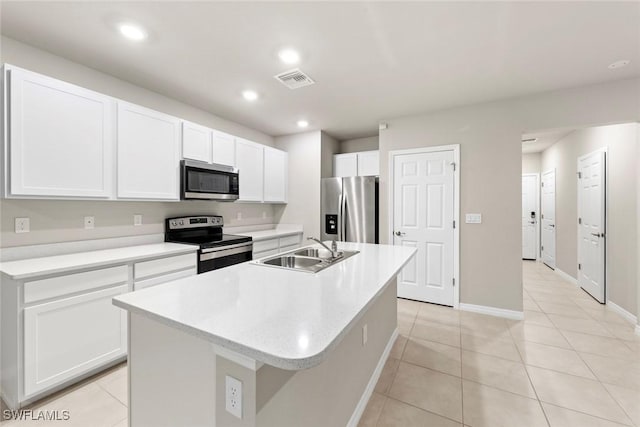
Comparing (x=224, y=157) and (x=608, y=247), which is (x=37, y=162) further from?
(x=608, y=247)

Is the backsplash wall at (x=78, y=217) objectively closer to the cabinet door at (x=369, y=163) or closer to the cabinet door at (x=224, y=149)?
the cabinet door at (x=224, y=149)

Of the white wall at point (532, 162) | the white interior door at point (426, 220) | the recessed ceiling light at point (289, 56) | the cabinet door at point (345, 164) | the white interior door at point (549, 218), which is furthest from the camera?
the white wall at point (532, 162)

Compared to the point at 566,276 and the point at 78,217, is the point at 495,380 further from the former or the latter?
the point at 566,276

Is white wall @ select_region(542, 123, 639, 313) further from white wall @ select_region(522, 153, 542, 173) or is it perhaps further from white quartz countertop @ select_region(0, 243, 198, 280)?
white quartz countertop @ select_region(0, 243, 198, 280)

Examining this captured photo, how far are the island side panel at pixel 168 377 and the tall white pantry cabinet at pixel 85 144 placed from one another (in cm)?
149

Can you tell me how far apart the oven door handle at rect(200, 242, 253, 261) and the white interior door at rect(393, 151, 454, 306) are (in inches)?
78.0

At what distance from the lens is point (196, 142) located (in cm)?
305

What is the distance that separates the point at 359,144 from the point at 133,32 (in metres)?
3.67

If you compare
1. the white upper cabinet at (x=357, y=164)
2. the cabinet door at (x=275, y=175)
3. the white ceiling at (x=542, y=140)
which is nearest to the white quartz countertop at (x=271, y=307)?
the cabinet door at (x=275, y=175)

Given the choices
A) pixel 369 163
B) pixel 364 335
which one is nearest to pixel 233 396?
pixel 364 335

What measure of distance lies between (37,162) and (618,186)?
5.74m

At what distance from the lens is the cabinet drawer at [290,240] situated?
4082mm

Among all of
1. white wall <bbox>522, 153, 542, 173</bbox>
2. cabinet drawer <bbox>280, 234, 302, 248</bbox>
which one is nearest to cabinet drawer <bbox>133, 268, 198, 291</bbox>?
cabinet drawer <bbox>280, 234, 302, 248</bbox>

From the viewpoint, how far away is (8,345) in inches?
68.6
